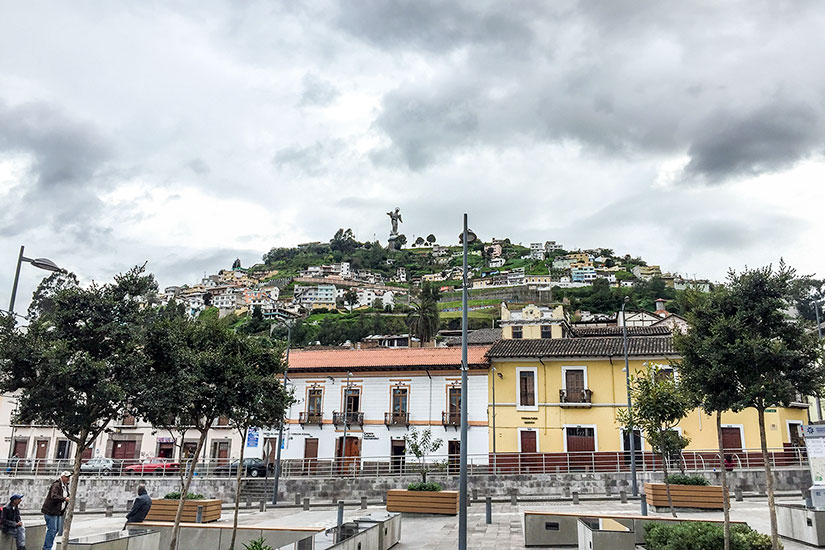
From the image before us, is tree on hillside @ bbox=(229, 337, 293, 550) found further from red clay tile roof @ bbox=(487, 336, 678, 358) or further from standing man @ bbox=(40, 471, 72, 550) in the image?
red clay tile roof @ bbox=(487, 336, 678, 358)

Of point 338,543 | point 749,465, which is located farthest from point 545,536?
point 749,465

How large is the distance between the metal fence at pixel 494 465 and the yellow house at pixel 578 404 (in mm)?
1561

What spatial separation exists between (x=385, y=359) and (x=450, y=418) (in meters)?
5.80

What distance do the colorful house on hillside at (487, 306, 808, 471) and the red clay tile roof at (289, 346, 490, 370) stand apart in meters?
2.38

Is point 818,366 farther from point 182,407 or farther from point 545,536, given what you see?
point 182,407

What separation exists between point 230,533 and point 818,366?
13.2 meters

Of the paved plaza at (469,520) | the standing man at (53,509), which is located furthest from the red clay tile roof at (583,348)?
the standing man at (53,509)

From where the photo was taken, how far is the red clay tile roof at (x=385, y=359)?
36469 millimetres

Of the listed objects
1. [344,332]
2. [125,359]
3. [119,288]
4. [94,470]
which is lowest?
[94,470]

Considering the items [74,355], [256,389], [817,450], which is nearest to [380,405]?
[256,389]

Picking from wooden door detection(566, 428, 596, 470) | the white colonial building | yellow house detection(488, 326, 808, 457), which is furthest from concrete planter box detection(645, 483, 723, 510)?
the white colonial building

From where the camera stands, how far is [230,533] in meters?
14.5

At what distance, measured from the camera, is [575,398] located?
34156 mm

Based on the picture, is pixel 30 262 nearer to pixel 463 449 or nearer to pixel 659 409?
pixel 463 449
